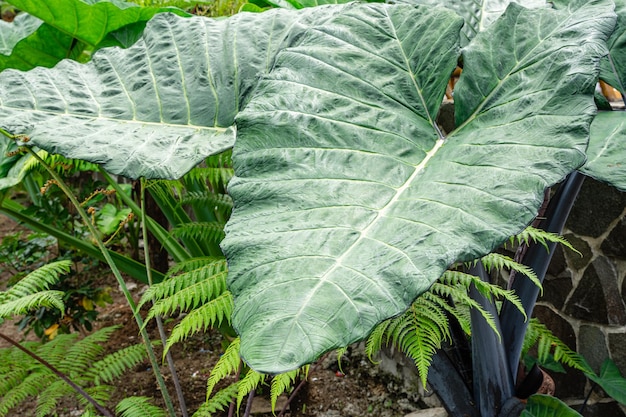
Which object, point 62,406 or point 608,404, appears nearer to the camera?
point 608,404

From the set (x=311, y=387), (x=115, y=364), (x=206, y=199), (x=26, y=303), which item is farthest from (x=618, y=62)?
Result: (x=115, y=364)

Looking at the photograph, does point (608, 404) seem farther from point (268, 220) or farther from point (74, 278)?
point (74, 278)

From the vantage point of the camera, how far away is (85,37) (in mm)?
1856

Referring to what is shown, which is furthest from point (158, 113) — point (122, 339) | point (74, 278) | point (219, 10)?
point (74, 278)

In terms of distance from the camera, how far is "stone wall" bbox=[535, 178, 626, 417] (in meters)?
2.05

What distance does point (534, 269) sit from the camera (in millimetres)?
1500

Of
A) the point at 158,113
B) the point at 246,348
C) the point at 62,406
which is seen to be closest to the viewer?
the point at 246,348

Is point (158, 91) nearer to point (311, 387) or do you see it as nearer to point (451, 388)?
point (451, 388)

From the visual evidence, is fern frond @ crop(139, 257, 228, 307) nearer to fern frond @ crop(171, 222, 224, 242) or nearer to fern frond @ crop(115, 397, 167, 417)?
fern frond @ crop(171, 222, 224, 242)

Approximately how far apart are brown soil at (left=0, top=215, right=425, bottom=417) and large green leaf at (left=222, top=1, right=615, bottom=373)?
1.38 meters

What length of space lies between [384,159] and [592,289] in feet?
5.10

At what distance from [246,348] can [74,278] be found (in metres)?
3.04

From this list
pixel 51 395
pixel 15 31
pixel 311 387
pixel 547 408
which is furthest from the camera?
pixel 311 387

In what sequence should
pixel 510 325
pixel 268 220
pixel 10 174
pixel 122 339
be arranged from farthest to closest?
pixel 122 339, pixel 10 174, pixel 510 325, pixel 268 220
